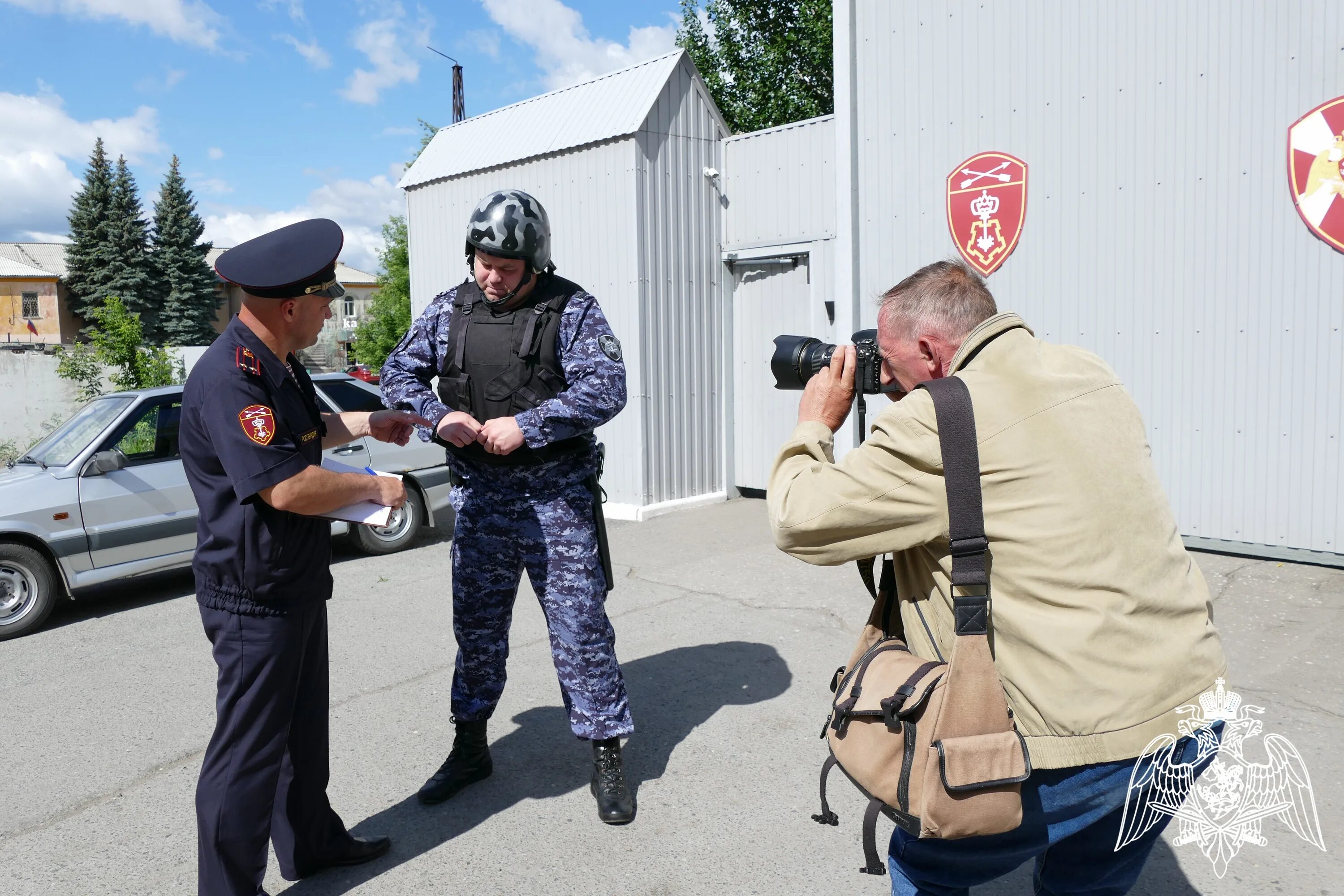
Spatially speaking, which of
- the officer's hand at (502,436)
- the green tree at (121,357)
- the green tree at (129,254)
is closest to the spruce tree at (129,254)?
the green tree at (129,254)

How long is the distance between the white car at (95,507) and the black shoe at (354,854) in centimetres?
281

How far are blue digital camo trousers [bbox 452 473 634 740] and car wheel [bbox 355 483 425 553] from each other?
4.34 meters

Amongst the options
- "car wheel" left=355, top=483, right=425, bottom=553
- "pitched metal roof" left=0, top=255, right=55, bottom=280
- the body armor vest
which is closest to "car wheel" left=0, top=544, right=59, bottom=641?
"car wheel" left=355, top=483, right=425, bottom=553

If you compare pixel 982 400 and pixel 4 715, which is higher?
pixel 982 400

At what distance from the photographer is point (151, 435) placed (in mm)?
6543

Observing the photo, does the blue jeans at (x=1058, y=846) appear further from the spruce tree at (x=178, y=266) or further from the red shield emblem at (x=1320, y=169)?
the spruce tree at (x=178, y=266)

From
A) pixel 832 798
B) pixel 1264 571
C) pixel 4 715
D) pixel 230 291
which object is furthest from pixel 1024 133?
pixel 230 291

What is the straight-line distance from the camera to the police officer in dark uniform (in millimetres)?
2434

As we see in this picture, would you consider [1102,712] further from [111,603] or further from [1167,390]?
[111,603]

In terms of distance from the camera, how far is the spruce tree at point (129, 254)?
46750 millimetres

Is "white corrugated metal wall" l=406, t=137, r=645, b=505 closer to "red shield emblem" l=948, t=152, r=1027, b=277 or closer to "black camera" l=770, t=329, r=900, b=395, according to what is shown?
"red shield emblem" l=948, t=152, r=1027, b=277

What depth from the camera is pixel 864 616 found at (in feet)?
18.1

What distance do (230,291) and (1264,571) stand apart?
202 ft

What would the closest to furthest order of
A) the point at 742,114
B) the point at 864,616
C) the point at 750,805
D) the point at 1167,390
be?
the point at 750,805 → the point at 864,616 → the point at 1167,390 → the point at 742,114
